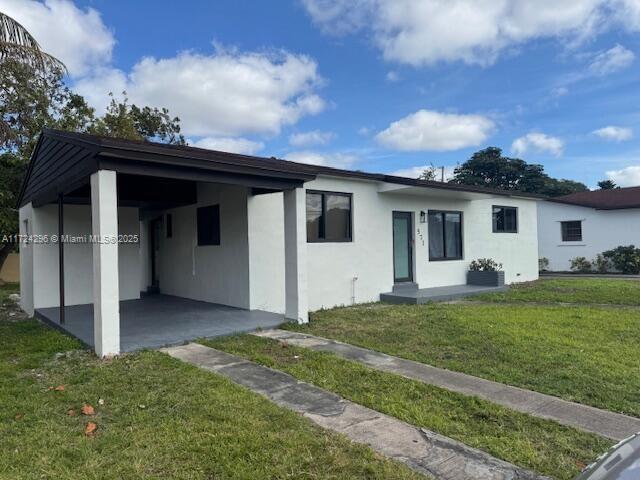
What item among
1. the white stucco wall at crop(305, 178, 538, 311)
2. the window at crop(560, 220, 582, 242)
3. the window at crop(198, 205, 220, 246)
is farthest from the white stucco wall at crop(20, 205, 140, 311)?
the window at crop(560, 220, 582, 242)

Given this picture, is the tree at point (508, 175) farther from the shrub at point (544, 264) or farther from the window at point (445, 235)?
the window at point (445, 235)

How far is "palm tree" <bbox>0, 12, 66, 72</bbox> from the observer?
7809 millimetres

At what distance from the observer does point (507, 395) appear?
4188mm

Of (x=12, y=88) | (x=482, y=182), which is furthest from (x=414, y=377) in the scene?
(x=482, y=182)

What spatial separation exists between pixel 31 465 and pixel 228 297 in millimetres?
6548

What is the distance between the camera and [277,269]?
9250mm

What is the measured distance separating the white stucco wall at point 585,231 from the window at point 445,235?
10.3 metres

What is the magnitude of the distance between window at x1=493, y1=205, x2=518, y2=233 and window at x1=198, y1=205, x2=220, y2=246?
28.9 feet

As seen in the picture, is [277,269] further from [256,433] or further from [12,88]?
[12,88]

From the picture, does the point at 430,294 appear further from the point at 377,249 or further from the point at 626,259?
the point at 626,259

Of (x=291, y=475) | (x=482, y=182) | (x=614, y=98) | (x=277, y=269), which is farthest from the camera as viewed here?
(x=482, y=182)

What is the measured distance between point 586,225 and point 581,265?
74.0 inches

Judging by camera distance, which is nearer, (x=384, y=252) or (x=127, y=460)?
(x=127, y=460)

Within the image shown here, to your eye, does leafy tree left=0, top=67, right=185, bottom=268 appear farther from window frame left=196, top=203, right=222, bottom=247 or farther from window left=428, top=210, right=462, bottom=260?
window left=428, top=210, right=462, bottom=260
